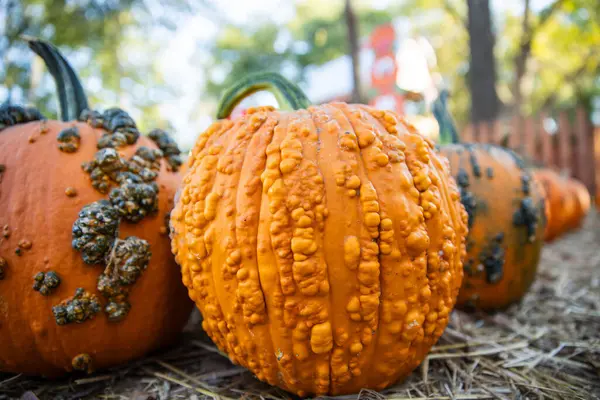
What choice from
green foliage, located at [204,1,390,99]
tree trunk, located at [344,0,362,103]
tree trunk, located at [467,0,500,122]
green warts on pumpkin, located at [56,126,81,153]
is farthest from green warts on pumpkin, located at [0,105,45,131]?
green foliage, located at [204,1,390,99]

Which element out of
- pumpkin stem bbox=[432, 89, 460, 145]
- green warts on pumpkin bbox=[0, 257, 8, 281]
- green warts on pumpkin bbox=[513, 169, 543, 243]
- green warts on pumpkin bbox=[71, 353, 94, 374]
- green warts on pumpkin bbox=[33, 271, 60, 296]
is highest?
pumpkin stem bbox=[432, 89, 460, 145]

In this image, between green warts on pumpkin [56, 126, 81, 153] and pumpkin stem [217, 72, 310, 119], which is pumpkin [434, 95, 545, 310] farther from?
green warts on pumpkin [56, 126, 81, 153]

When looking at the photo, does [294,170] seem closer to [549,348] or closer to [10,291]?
[10,291]

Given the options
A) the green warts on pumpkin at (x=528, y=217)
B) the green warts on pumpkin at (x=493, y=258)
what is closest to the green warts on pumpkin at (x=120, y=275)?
the green warts on pumpkin at (x=493, y=258)

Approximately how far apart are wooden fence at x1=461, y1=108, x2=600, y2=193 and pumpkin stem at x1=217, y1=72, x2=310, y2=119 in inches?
264

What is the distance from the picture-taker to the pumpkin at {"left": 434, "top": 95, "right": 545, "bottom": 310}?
77.4 inches

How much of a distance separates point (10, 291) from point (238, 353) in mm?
742

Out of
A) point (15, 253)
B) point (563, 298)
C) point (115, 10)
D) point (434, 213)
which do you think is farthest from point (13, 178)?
point (115, 10)

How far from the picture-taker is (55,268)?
1.30 metres

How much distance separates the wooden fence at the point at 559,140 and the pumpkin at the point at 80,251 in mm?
7158

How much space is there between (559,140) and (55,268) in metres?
8.42

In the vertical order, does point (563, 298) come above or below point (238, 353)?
below

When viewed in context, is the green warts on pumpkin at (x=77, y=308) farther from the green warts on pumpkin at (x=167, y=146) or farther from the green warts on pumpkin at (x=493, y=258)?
the green warts on pumpkin at (x=493, y=258)

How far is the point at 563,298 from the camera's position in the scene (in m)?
2.38
